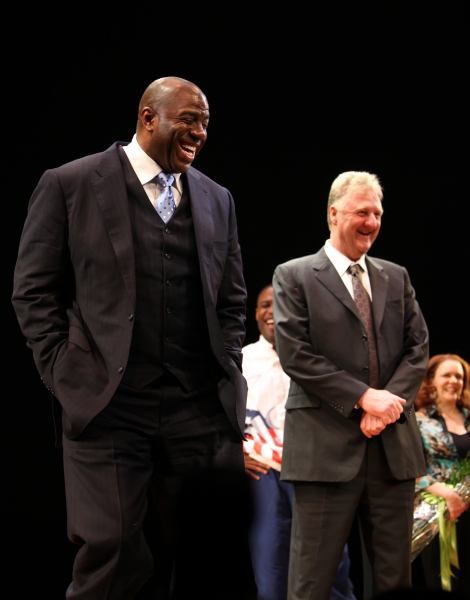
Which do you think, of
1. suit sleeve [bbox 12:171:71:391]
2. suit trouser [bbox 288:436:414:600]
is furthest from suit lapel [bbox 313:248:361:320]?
suit sleeve [bbox 12:171:71:391]

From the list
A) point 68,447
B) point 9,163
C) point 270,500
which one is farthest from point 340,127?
point 68,447

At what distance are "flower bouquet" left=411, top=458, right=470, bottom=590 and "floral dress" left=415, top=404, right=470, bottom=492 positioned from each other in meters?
0.05

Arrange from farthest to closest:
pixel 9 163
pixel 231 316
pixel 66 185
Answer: pixel 9 163 → pixel 231 316 → pixel 66 185

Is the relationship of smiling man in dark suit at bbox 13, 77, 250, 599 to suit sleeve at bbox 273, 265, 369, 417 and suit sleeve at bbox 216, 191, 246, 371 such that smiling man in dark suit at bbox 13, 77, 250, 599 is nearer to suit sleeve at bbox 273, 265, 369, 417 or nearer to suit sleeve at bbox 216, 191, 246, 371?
suit sleeve at bbox 216, 191, 246, 371

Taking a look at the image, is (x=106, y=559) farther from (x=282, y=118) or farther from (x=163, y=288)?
(x=282, y=118)

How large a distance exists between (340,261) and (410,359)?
469 mm

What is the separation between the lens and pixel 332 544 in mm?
3068

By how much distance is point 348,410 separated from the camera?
3025 mm

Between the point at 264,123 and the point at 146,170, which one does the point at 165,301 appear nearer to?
the point at 146,170

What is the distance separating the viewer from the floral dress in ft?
13.0

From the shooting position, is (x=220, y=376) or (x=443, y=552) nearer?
(x=220, y=376)

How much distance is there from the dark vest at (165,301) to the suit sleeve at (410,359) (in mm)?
1086

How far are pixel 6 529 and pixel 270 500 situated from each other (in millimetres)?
1270

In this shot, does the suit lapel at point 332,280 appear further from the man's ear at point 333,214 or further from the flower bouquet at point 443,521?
the flower bouquet at point 443,521
